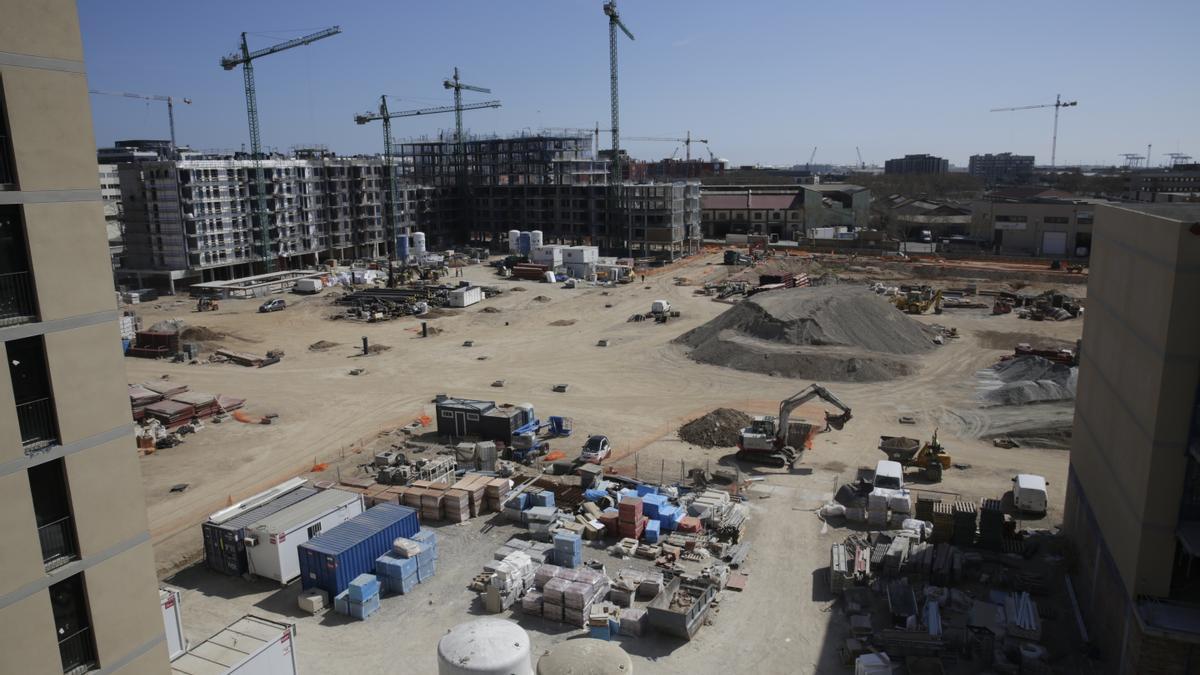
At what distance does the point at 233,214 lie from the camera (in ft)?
258

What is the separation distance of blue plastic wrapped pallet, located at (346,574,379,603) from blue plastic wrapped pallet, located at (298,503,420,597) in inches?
25.0

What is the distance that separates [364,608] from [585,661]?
795 centimetres

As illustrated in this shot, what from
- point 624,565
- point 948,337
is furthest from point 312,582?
point 948,337

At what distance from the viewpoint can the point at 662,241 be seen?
9394cm

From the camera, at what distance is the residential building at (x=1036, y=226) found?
86.2m

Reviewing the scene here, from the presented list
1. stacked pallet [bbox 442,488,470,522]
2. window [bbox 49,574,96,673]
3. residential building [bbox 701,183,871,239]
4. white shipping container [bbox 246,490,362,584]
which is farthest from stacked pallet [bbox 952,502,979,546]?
residential building [bbox 701,183,871,239]

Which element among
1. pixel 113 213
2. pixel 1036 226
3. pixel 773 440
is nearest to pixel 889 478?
pixel 773 440

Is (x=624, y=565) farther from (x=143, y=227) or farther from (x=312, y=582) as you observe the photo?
(x=143, y=227)

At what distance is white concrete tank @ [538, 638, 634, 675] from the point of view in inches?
615

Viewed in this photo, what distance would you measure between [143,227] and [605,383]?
179ft

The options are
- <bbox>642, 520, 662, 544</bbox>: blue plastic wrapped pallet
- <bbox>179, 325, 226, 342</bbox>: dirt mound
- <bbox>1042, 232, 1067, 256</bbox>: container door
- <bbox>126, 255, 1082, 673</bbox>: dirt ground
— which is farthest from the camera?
<bbox>1042, 232, 1067, 256</bbox>: container door

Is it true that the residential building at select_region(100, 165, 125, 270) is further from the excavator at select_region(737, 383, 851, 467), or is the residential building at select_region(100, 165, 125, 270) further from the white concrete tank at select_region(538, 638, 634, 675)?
the white concrete tank at select_region(538, 638, 634, 675)

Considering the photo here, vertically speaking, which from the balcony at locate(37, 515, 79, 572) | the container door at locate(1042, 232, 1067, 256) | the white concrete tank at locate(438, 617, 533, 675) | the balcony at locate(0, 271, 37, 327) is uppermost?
the balcony at locate(0, 271, 37, 327)

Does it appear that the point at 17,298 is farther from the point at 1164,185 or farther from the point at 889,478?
the point at 1164,185
